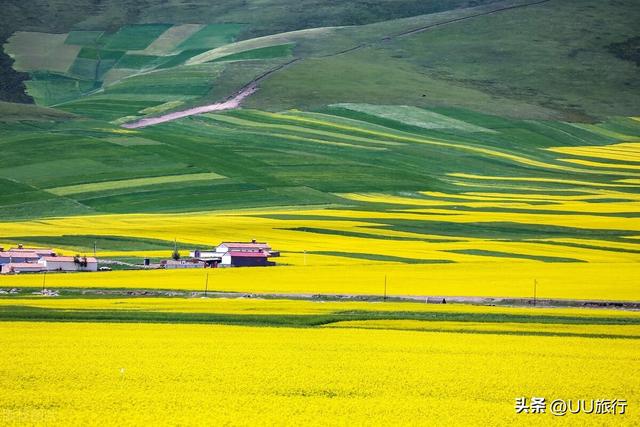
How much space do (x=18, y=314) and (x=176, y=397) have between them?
1718cm

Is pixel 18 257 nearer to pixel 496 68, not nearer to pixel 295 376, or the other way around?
pixel 295 376

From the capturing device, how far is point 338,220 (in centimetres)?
8925

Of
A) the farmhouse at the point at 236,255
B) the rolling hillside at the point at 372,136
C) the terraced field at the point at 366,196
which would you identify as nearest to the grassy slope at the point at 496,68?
the rolling hillside at the point at 372,136

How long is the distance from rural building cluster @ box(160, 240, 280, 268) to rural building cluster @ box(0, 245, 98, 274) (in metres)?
4.55

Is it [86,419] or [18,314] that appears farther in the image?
[18,314]

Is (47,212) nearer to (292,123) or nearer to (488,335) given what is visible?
(292,123)

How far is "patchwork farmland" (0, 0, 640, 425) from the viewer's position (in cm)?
2572

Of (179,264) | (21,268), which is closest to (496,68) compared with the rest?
(179,264)

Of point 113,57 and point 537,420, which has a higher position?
point 113,57

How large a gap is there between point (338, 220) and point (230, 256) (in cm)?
2037

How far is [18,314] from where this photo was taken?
3938cm

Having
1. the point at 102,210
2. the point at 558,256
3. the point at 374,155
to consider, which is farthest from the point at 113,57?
the point at 558,256

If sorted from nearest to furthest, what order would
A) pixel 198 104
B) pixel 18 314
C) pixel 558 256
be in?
1. pixel 18 314
2. pixel 558 256
3. pixel 198 104

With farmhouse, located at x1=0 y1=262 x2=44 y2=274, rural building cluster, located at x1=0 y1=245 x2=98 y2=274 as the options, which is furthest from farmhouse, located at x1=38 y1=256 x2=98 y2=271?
farmhouse, located at x1=0 y1=262 x2=44 y2=274
